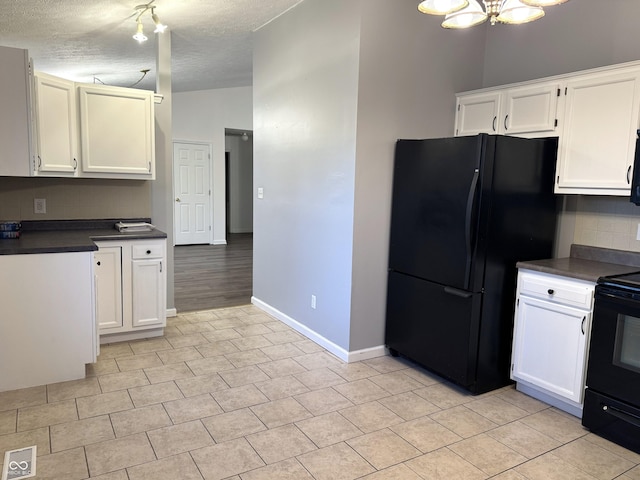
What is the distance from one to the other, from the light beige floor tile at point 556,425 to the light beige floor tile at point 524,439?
5 centimetres

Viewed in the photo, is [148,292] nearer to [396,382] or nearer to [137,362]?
[137,362]

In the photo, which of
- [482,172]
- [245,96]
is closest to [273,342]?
[482,172]

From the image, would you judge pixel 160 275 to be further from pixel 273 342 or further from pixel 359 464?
pixel 359 464

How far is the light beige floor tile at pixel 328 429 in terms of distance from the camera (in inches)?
93.4

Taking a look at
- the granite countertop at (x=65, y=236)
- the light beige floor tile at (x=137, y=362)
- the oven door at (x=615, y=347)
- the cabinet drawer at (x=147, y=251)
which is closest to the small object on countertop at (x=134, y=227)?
the granite countertop at (x=65, y=236)

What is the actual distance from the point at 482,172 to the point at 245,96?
7143 mm

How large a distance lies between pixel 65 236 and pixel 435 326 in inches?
108

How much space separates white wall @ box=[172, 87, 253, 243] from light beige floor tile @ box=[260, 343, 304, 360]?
19.1ft

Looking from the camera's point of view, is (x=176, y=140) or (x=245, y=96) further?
(x=245, y=96)

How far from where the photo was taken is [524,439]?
2426 mm

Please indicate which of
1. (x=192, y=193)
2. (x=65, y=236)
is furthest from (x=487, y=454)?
(x=192, y=193)

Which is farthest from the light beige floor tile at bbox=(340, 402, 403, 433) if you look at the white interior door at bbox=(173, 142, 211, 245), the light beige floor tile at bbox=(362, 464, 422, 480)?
the white interior door at bbox=(173, 142, 211, 245)

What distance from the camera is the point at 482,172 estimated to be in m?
2.74

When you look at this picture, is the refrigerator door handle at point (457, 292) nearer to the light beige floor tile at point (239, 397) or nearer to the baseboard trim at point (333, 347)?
the baseboard trim at point (333, 347)
